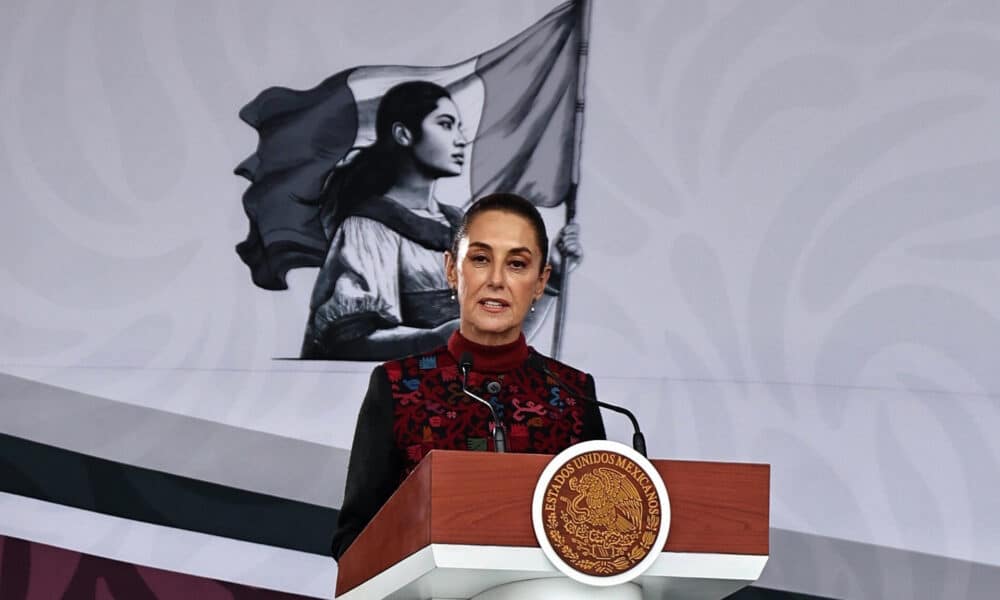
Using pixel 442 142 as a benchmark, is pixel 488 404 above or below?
below

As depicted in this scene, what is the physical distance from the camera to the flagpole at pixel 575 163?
12.8 feet

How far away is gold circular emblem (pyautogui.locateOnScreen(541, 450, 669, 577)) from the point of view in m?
1.54

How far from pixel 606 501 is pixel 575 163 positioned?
250 centimetres

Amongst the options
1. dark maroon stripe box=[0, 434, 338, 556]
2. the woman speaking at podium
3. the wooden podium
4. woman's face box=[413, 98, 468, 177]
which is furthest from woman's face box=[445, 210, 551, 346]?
woman's face box=[413, 98, 468, 177]

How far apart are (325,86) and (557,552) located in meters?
2.67

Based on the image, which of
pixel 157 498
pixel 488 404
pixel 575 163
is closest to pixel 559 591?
pixel 488 404

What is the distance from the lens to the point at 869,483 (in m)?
3.82

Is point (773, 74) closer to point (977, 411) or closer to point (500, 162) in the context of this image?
point (500, 162)

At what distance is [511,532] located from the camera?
5.06 ft

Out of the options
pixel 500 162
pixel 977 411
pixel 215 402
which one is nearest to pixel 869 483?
pixel 977 411

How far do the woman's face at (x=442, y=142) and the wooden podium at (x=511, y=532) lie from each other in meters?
2.33

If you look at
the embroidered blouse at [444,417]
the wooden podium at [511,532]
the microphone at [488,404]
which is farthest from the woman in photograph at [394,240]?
the wooden podium at [511,532]

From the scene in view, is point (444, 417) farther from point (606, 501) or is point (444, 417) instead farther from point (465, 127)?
point (465, 127)

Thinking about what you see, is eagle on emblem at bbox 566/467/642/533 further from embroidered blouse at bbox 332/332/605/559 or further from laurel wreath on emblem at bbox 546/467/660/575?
embroidered blouse at bbox 332/332/605/559
